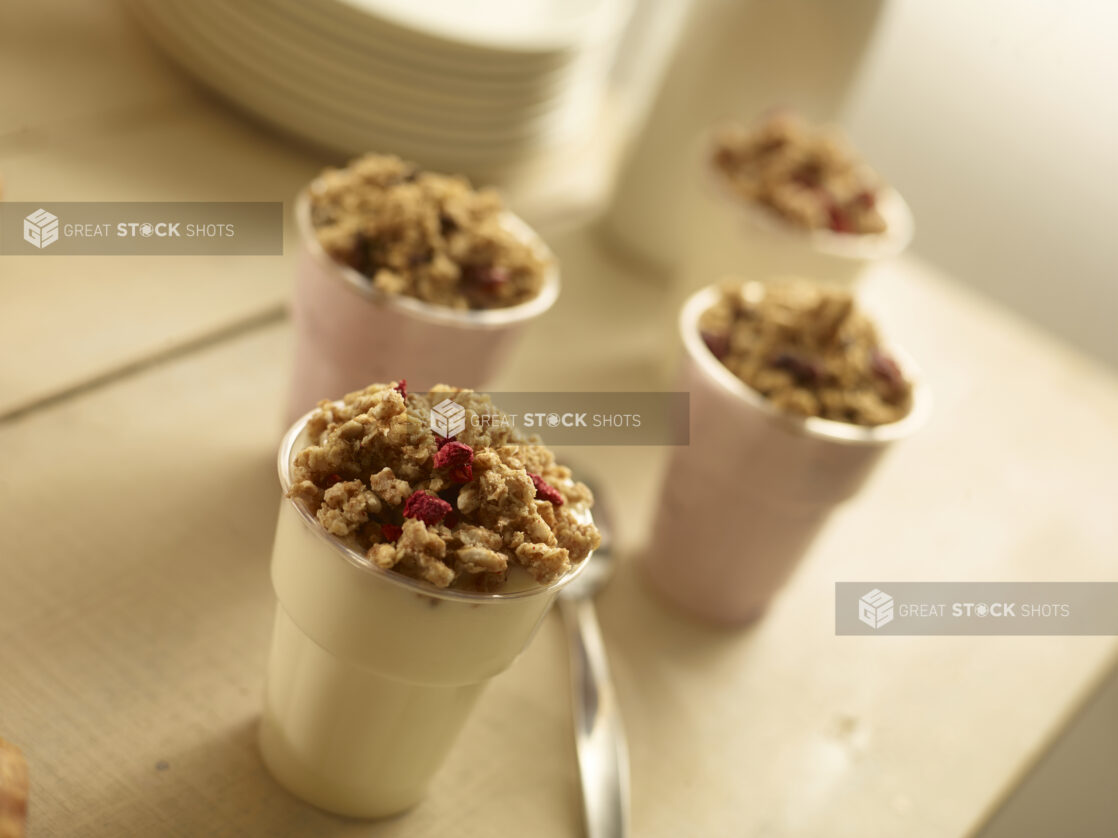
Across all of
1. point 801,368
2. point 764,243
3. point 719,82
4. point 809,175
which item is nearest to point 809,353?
point 801,368

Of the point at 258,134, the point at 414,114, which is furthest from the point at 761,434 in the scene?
the point at 258,134

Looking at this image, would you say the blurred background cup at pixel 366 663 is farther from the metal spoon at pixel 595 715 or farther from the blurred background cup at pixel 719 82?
the blurred background cup at pixel 719 82

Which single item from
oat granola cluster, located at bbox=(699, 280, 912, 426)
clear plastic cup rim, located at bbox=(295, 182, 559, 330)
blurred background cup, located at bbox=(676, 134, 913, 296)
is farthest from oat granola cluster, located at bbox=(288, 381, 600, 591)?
blurred background cup, located at bbox=(676, 134, 913, 296)

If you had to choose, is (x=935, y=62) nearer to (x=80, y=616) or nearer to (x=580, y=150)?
(x=580, y=150)

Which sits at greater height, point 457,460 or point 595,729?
point 457,460

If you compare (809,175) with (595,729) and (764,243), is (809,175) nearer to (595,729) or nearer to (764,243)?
(764,243)
